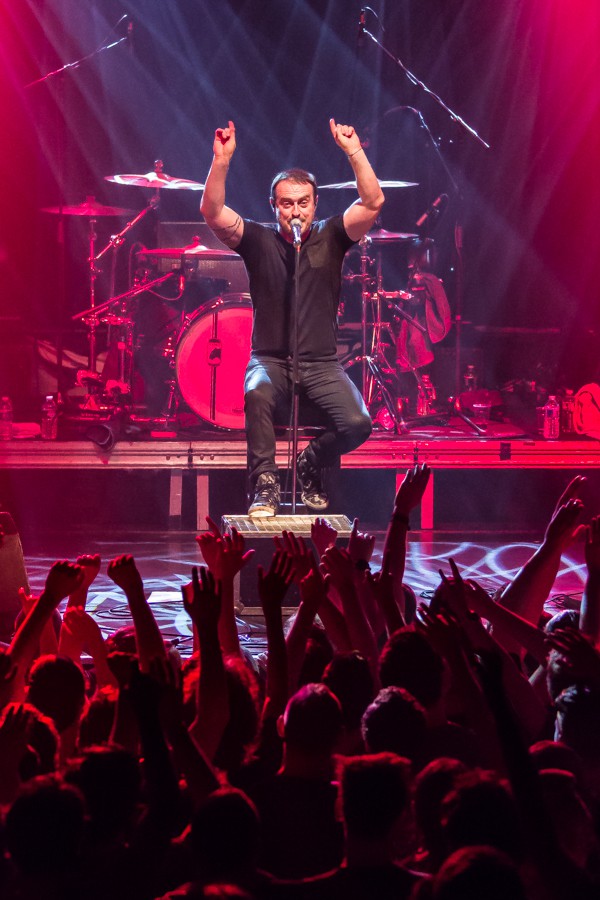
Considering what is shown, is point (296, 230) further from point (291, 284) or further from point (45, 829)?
point (45, 829)

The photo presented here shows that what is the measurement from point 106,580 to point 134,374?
339 centimetres

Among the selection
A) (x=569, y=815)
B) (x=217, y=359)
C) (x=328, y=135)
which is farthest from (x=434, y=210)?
(x=569, y=815)

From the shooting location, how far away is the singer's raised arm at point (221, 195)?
490 cm

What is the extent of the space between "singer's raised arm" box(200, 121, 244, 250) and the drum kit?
2.13 m

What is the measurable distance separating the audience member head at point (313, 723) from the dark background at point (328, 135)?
277 inches

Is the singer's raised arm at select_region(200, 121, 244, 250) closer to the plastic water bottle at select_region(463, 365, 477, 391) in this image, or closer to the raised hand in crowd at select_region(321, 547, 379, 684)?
the raised hand in crowd at select_region(321, 547, 379, 684)

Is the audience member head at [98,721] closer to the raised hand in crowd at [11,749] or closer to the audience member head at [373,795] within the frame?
the raised hand in crowd at [11,749]

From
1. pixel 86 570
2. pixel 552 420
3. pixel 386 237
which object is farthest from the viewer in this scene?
pixel 386 237

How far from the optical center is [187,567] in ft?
19.1

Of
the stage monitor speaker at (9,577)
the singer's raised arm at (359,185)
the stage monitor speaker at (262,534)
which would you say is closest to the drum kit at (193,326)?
the singer's raised arm at (359,185)

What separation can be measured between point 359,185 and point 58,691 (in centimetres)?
350

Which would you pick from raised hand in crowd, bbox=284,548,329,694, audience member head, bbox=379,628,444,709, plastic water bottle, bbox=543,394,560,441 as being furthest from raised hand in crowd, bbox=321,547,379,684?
plastic water bottle, bbox=543,394,560,441

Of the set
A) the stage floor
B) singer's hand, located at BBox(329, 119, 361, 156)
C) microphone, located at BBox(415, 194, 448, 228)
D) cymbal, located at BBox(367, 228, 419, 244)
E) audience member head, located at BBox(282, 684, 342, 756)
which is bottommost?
the stage floor

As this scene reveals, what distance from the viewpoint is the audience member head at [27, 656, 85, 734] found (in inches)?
84.5
